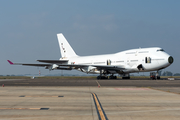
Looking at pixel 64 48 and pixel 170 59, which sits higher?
pixel 64 48

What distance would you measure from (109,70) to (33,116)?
4535 cm

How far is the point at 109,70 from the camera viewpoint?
5303cm

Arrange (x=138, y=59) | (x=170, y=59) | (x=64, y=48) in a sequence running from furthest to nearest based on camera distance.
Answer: (x=64, y=48), (x=138, y=59), (x=170, y=59)

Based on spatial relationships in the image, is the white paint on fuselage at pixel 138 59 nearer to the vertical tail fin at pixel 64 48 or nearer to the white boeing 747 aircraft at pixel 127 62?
the white boeing 747 aircraft at pixel 127 62

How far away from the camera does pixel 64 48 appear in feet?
230

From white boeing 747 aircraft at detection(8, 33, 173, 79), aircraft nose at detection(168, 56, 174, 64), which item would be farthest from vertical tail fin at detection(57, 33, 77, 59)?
aircraft nose at detection(168, 56, 174, 64)

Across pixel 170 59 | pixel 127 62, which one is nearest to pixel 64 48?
pixel 127 62

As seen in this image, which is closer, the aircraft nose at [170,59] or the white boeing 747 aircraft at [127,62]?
the aircraft nose at [170,59]

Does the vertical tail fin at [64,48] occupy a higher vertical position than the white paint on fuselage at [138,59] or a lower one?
higher

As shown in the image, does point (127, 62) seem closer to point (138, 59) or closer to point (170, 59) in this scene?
point (138, 59)

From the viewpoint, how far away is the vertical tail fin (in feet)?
228

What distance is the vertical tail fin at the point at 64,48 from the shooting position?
228 feet

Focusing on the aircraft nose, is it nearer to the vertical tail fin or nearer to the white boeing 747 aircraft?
the white boeing 747 aircraft

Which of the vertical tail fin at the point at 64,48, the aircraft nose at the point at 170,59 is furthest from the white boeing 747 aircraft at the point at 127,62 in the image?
the vertical tail fin at the point at 64,48
